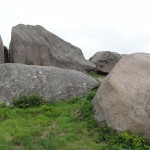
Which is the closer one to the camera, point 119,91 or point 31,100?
point 119,91

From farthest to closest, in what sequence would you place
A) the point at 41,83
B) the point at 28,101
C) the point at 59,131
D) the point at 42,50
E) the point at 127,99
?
the point at 42,50 → the point at 41,83 → the point at 28,101 → the point at 59,131 → the point at 127,99

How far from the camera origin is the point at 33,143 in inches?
532

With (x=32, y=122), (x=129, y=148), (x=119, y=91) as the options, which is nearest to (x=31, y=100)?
(x=32, y=122)

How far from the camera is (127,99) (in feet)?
47.5

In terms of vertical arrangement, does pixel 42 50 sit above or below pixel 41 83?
above

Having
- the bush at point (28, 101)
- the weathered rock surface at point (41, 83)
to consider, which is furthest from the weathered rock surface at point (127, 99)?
the weathered rock surface at point (41, 83)

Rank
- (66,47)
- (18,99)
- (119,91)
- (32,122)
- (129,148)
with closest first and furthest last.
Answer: (129,148), (119,91), (32,122), (18,99), (66,47)

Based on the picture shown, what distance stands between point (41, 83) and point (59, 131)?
513 centimetres

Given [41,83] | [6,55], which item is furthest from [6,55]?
[41,83]

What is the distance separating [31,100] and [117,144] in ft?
19.8

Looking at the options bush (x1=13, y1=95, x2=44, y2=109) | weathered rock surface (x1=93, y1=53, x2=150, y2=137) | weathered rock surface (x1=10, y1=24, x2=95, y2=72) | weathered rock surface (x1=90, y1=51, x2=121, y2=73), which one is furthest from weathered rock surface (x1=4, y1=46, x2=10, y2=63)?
weathered rock surface (x1=93, y1=53, x2=150, y2=137)

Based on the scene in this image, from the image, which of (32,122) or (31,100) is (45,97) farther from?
(32,122)

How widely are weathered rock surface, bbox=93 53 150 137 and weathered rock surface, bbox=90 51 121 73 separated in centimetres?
1631

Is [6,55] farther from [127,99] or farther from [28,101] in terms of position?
[127,99]
